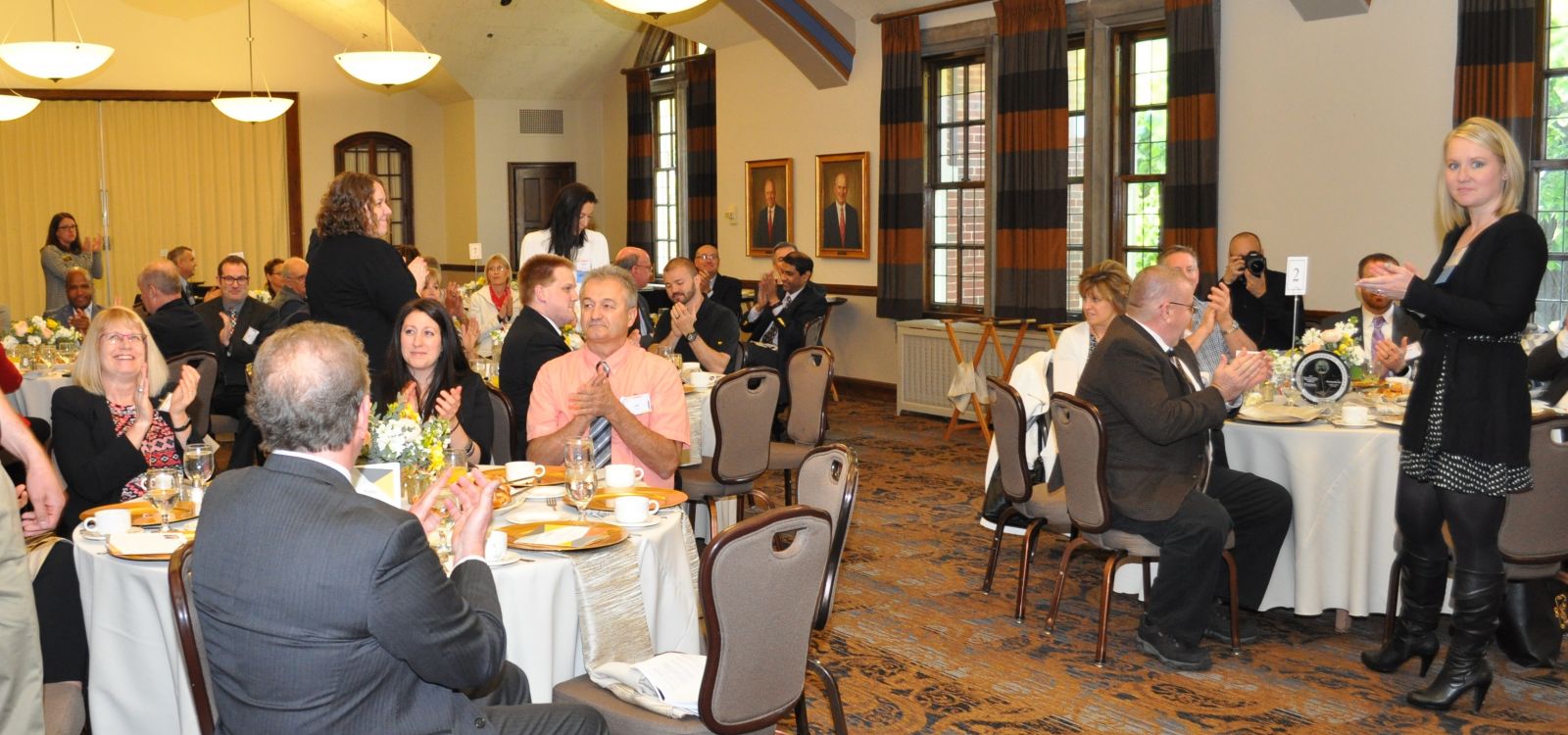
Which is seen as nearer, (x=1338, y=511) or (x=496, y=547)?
(x=496, y=547)

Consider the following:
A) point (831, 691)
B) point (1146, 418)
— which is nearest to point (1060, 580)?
point (1146, 418)

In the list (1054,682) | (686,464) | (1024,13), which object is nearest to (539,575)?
(1054,682)

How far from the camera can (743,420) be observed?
212 inches

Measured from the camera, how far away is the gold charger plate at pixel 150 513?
11.0 feet

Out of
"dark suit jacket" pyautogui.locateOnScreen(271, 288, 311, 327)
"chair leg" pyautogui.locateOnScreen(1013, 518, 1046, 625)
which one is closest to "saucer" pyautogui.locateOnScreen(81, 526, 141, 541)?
"chair leg" pyautogui.locateOnScreen(1013, 518, 1046, 625)

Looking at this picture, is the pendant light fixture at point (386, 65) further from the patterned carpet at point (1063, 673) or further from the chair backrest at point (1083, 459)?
the chair backrest at point (1083, 459)

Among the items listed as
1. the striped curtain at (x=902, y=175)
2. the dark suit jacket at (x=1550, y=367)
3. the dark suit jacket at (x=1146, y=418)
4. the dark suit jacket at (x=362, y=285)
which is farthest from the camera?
the striped curtain at (x=902, y=175)

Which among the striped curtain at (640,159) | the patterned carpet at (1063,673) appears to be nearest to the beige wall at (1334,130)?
the patterned carpet at (1063,673)

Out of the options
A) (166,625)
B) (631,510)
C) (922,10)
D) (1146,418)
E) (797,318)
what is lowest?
(166,625)

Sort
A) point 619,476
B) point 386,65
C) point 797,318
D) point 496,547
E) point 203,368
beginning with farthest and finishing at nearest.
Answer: point 386,65 < point 797,318 < point 203,368 < point 619,476 < point 496,547

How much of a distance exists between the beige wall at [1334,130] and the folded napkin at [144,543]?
6667 mm

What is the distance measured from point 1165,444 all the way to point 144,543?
122 inches

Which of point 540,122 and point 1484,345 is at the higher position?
point 540,122

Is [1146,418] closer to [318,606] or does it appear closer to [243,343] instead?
[318,606]
